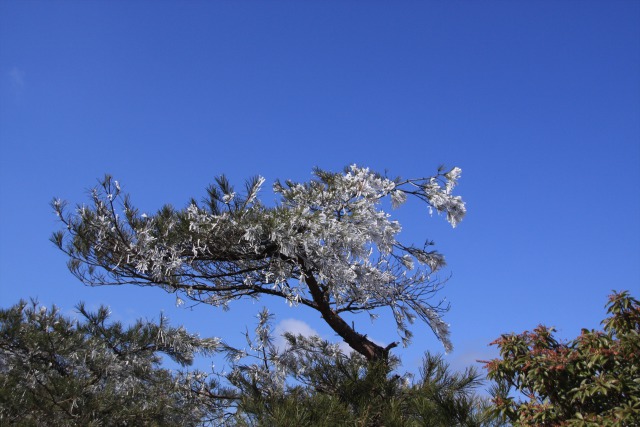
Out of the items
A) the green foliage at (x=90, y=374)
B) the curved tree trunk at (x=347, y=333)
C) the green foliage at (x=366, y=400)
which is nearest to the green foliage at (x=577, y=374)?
the green foliage at (x=366, y=400)

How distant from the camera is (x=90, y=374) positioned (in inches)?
272

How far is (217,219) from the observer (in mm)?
6133

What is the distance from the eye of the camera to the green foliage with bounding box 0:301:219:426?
629 centimetres

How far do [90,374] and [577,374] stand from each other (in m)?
5.26

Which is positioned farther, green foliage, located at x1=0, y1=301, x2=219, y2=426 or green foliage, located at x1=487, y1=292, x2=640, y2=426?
green foliage, located at x1=0, y1=301, x2=219, y2=426

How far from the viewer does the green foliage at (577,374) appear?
12.8 feet

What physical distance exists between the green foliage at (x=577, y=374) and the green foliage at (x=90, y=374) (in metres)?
3.84

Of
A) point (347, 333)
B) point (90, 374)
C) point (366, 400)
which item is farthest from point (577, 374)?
point (90, 374)

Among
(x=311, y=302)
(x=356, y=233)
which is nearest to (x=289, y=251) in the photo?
(x=356, y=233)

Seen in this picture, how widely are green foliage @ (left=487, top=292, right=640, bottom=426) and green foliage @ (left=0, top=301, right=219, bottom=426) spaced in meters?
3.84

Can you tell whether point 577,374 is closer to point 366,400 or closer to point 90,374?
point 366,400

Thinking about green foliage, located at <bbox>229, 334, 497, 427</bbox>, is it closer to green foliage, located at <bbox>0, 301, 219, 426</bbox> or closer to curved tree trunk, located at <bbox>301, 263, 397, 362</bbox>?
curved tree trunk, located at <bbox>301, 263, 397, 362</bbox>

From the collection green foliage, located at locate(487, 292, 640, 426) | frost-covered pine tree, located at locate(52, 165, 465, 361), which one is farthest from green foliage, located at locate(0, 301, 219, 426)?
green foliage, located at locate(487, 292, 640, 426)

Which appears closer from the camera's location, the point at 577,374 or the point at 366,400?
the point at 577,374
